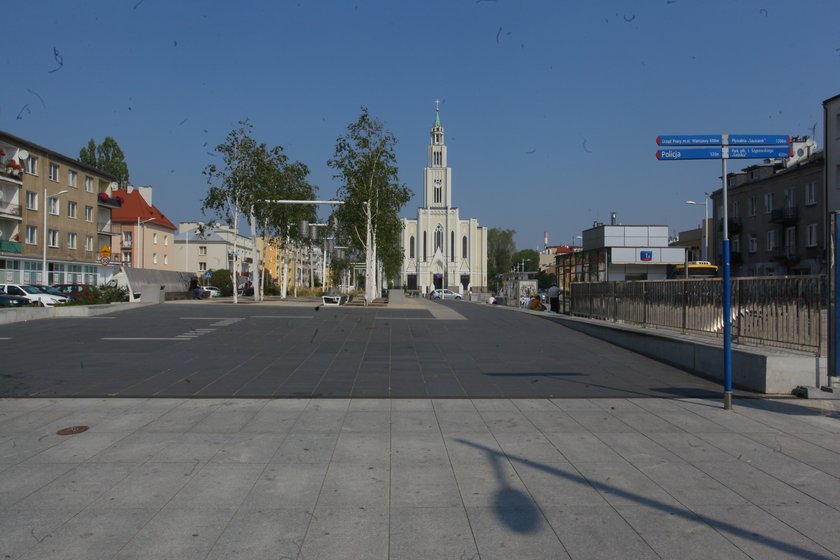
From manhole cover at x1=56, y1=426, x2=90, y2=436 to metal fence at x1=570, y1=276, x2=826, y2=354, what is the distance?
968cm

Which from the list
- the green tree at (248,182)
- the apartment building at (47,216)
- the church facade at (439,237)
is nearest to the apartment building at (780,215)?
the green tree at (248,182)

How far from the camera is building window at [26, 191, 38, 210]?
53094mm

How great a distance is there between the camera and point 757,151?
8.77 meters

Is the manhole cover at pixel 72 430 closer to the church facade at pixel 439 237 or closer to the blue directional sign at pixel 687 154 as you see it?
the blue directional sign at pixel 687 154

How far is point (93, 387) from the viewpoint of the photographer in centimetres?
1014

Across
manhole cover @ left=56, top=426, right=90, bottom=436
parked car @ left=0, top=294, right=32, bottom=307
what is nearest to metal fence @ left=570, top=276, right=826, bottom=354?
manhole cover @ left=56, top=426, right=90, bottom=436

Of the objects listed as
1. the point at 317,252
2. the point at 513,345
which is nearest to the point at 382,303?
the point at 513,345

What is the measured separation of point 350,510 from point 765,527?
2.96 meters

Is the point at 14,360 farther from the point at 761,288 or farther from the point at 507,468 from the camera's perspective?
the point at 761,288

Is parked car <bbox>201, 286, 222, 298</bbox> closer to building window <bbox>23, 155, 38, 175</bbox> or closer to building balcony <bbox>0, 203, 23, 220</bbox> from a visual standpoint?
building balcony <bbox>0, 203, 23, 220</bbox>

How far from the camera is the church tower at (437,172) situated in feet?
388

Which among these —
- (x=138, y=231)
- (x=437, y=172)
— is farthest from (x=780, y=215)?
(x=437, y=172)

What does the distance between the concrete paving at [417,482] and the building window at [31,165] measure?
5187 cm

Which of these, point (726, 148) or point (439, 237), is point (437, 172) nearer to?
point (439, 237)
